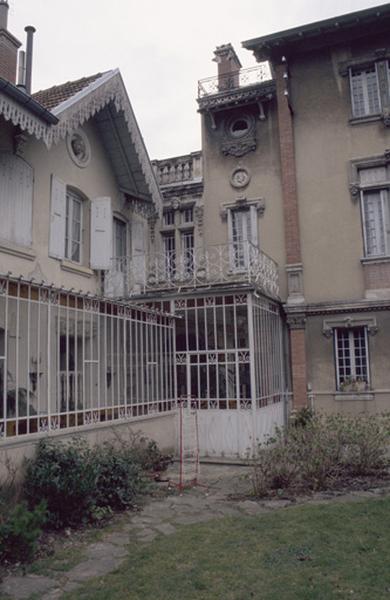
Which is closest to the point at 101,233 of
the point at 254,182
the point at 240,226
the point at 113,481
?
the point at 240,226

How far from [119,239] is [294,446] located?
24.9ft

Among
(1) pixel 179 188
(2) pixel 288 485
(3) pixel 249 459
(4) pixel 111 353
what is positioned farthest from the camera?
(1) pixel 179 188

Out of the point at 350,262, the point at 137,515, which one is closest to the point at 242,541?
the point at 137,515

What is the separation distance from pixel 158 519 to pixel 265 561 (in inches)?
77.9

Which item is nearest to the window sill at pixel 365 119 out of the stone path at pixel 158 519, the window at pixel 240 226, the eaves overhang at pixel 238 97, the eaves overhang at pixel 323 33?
the eaves overhang at pixel 323 33

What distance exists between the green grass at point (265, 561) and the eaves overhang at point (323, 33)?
12.0 metres

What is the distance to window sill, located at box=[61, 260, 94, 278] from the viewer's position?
1091 cm

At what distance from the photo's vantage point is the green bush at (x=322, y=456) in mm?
7754

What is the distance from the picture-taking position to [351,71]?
14.0 metres

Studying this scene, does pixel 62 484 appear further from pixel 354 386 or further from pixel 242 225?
pixel 242 225

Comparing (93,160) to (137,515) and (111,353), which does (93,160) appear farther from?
(137,515)

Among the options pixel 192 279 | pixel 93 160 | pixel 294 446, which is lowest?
pixel 294 446

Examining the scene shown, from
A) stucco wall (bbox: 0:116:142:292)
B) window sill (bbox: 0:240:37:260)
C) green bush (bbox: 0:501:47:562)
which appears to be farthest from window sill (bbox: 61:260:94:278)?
green bush (bbox: 0:501:47:562)

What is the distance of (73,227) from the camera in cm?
1169
